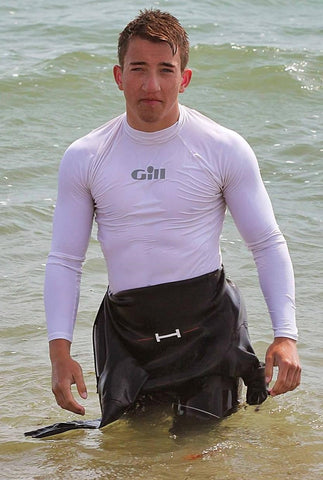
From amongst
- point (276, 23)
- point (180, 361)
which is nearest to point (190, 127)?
point (180, 361)

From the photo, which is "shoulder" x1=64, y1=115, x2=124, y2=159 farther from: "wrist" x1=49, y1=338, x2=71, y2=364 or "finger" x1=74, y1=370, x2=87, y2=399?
"finger" x1=74, y1=370, x2=87, y2=399

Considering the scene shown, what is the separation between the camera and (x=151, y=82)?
3857mm

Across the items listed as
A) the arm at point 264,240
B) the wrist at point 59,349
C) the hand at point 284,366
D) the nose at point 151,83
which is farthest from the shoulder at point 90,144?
the hand at point 284,366

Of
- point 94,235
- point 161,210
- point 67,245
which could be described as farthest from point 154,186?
point 94,235

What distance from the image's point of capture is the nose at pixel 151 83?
3.85 meters

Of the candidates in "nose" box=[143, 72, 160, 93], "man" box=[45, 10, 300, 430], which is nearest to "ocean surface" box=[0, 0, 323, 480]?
"man" box=[45, 10, 300, 430]

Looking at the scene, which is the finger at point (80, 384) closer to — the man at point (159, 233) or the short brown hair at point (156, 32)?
the man at point (159, 233)

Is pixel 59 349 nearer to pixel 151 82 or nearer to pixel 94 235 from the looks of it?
pixel 151 82

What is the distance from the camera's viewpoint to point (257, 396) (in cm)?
420

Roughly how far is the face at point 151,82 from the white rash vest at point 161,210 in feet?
0.22

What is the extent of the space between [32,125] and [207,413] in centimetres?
692

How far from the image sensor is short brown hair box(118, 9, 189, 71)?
3857 mm

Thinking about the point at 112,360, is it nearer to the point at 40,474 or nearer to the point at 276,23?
the point at 40,474

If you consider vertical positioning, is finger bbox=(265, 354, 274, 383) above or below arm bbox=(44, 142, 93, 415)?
below
